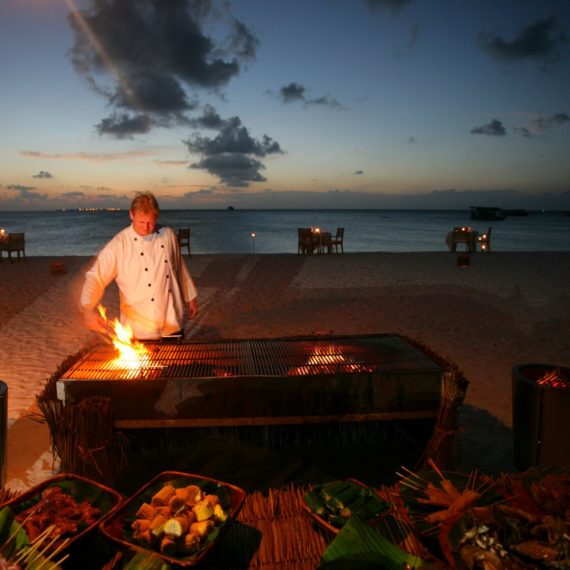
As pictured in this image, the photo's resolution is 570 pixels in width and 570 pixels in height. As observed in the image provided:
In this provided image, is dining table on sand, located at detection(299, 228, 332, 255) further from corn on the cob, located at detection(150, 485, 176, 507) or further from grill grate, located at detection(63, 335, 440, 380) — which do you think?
corn on the cob, located at detection(150, 485, 176, 507)

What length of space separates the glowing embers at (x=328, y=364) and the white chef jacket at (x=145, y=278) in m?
1.40

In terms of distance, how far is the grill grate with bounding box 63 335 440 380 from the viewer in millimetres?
3133

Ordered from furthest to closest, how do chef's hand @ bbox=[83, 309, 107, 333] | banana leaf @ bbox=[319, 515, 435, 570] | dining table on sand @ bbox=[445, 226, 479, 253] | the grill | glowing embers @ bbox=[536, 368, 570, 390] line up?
dining table on sand @ bbox=[445, 226, 479, 253], chef's hand @ bbox=[83, 309, 107, 333], glowing embers @ bbox=[536, 368, 570, 390], the grill, banana leaf @ bbox=[319, 515, 435, 570]

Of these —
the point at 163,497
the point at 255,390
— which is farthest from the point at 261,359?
the point at 163,497

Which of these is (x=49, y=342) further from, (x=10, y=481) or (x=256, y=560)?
(x=256, y=560)

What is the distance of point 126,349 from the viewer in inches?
139

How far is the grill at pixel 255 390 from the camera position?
2.99 metres

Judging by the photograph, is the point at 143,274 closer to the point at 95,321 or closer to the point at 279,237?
the point at 95,321

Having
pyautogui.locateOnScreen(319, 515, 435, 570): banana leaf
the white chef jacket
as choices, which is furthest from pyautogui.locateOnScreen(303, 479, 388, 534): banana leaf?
the white chef jacket

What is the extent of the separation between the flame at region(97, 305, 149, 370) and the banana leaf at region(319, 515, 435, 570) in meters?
2.05

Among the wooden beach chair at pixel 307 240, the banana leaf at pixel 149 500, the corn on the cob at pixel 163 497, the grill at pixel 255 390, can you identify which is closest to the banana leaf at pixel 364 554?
the banana leaf at pixel 149 500

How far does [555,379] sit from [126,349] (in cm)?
310

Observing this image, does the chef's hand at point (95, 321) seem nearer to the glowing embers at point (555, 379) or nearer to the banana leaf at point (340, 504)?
the banana leaf at point (340, 504)

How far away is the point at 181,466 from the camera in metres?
3.63
